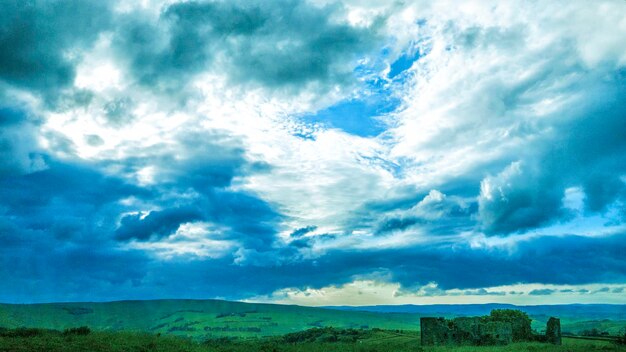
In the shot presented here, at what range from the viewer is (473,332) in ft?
213

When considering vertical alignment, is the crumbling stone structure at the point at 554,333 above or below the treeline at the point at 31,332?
below

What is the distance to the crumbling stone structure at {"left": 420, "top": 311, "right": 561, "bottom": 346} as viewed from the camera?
212 feet

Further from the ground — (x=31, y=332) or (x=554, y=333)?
(x=31, y=332)

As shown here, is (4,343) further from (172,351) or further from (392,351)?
(392,351)

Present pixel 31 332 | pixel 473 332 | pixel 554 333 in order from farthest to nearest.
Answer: pixel 554 333 < pixel 473 332 < pixel 31 332

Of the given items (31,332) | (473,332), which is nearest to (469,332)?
(473,332)

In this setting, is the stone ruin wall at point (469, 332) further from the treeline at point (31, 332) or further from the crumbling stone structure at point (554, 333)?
the treeline at point (31, 332)

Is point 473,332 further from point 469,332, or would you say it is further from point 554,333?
point 554,333

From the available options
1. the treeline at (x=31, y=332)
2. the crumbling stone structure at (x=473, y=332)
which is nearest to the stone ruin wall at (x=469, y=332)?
the crumbling stone structure at (x=473, y=332)

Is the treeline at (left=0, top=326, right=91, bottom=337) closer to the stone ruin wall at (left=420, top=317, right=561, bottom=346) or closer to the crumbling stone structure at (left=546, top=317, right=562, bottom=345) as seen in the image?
the stone ruin wall at (left=420, top=317, right=561, bottom=346)

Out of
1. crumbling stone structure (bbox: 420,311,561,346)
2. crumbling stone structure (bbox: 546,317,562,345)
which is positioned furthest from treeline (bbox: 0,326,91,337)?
crumbling stone structure (bbox: 546,317,562,345)

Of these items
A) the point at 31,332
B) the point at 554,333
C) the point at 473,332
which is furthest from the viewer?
the point at 554,333

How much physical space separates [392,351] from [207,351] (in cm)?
1933

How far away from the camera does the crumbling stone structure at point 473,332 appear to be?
64625 mm
